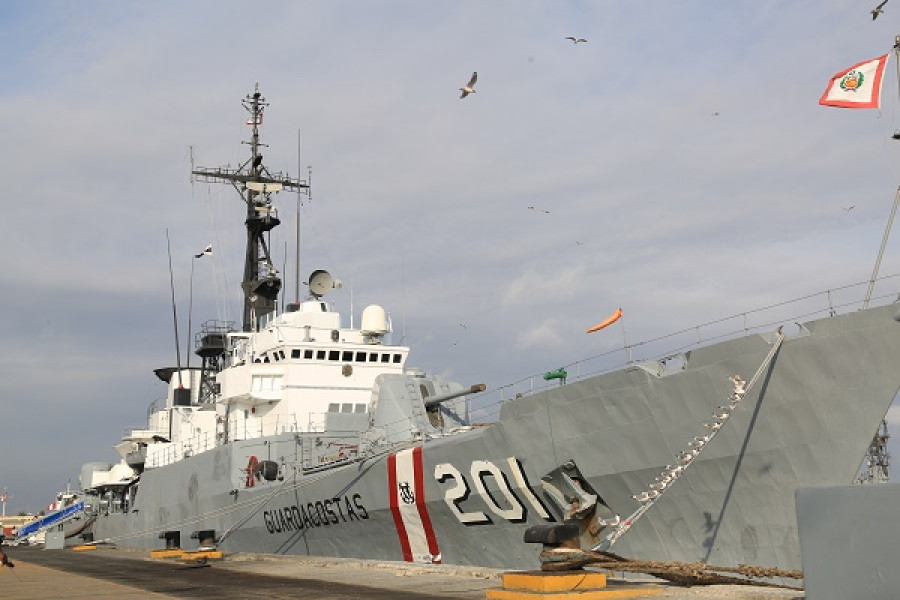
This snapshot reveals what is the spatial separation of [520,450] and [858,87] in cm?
717

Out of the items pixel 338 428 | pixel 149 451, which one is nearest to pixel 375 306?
pixel 338 428

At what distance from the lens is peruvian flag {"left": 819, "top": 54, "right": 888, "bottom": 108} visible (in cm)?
1162

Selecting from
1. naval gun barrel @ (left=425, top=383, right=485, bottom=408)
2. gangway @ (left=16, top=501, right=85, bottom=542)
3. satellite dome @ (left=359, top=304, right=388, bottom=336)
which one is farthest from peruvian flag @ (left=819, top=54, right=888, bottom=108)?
gangway @ (left=16, top=501, right=85, bottom=542)

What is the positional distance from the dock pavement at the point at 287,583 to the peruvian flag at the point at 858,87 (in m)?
6.93

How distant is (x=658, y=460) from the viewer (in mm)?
11953

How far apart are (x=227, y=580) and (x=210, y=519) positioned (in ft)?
34.6

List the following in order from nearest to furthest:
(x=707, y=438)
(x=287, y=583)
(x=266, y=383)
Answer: (x=707, y=438), (x=287, y=583), (x=266, y=383)

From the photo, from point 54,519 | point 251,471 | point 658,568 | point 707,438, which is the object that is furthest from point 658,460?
point 54,519

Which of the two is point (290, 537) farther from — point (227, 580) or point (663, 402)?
point (663, 402)

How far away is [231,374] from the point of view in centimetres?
2408

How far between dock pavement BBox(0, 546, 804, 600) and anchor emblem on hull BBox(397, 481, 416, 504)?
171 centimetres

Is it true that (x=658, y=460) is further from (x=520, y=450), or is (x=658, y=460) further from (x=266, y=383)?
(x=266, y=383)

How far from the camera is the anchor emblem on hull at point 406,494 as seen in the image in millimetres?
15875

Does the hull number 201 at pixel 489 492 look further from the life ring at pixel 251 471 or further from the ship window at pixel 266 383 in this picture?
the ship window at pixel 266 383
